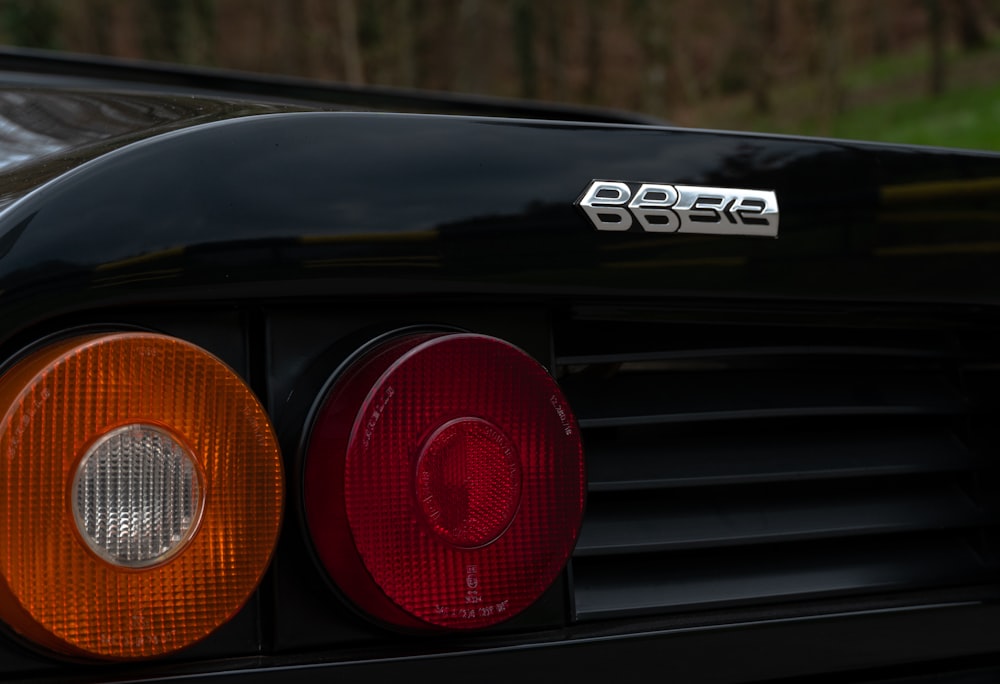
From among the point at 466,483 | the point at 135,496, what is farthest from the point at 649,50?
the point at 135,496

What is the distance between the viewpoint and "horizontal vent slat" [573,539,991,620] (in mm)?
1324

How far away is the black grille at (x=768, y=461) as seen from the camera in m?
1.35

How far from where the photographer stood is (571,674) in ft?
4.02

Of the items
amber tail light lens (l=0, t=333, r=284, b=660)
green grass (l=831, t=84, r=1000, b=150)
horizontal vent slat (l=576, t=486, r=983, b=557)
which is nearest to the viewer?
amber tail light lens (l=0, t=333, r=284, b=660)

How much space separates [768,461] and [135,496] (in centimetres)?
76

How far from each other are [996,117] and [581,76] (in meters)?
24.8

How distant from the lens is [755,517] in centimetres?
141

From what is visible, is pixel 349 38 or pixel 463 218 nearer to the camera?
pixel 463 218

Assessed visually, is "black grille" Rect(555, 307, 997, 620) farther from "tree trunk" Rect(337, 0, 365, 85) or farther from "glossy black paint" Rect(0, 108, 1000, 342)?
"tree trunk" Rect(337, 0, 365, 85)

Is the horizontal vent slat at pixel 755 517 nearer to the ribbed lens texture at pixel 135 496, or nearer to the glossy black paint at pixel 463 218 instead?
the glossy black paint at pixel 463 218

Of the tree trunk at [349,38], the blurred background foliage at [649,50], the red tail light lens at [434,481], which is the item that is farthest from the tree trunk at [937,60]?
the red tail light lens at [434,481]

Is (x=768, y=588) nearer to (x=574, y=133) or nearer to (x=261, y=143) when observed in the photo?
(x=574, y=133)

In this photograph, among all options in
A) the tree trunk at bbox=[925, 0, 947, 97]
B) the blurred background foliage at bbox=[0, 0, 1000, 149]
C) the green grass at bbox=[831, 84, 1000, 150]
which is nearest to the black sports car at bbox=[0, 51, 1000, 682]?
the green grass at bbox=[831, 84, 1000, 150]

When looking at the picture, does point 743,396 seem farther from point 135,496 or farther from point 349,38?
point 349,38
